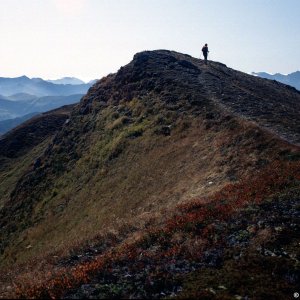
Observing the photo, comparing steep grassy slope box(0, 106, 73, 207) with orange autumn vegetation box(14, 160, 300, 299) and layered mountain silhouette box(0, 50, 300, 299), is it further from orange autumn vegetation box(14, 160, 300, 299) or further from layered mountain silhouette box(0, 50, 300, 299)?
orange autumn vegetation box(14, 160, 300, 299)

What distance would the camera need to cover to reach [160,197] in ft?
96.4

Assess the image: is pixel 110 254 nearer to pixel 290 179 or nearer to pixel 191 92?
pixel 290 179

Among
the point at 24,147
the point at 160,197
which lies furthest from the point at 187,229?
the point at 24,147

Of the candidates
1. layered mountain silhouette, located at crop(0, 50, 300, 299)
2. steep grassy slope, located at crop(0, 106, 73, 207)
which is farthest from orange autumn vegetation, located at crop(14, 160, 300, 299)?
steep grassy slope, located at crop(0, 106, 73, 207)

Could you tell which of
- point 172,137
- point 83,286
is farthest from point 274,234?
point 172,137

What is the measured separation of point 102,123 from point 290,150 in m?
32.2

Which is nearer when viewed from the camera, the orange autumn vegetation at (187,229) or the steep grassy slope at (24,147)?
the orange autumn vegetation at (187,229)

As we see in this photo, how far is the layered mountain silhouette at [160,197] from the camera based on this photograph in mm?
14414

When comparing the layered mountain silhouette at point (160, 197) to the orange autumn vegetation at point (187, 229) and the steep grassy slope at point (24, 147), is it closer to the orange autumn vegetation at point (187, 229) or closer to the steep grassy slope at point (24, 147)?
the orange autumn vegetation at point (187, 229)

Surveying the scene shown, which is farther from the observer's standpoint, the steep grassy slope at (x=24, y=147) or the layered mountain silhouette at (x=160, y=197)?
the steep grassy slope at (x=24, y=147)

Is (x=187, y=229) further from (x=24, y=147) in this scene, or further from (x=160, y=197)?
(x=24, y=147)

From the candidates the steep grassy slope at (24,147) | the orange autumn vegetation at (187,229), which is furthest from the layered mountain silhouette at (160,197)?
the steep grassy slope at (24,147)

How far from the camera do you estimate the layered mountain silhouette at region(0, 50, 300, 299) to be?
47.3 ft

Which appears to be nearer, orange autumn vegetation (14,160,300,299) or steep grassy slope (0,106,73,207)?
orange autumn vegetation (14,160,300,299)
